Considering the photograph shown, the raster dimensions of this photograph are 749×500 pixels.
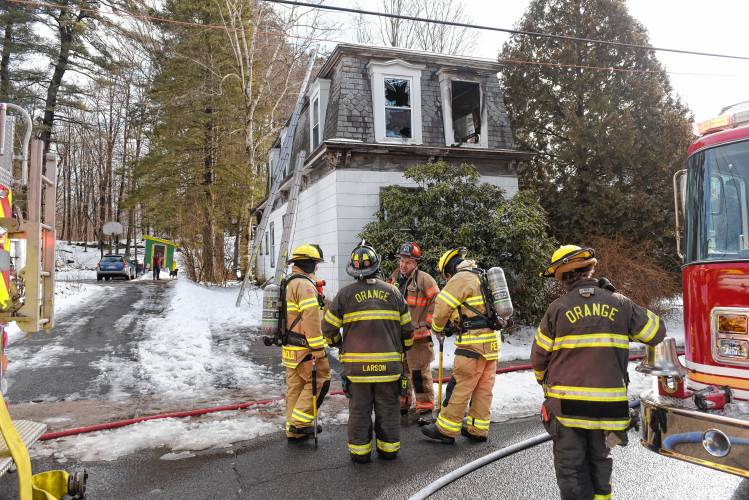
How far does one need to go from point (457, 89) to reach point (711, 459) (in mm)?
12008

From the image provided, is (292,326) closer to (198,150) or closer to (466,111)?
(466,111)

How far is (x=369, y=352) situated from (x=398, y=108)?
30.5 ft

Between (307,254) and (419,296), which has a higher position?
(307,254)

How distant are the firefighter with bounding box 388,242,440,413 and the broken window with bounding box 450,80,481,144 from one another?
795cm

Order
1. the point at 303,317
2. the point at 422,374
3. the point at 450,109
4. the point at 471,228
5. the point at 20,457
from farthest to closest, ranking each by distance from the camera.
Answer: the point at 450,109, the point at 471,228, the point at 422,374, the point at 303,317, the point at 20,457

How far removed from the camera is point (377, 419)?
→ 4.14m

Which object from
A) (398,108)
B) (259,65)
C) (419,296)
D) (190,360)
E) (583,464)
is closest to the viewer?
(583,464)

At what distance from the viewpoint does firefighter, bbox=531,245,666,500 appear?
9.55 ft

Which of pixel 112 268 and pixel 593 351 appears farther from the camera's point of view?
pixel 112 268

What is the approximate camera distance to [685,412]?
280cm

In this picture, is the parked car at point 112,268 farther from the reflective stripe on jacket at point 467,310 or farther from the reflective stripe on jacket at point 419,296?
the reflective stripe on jacket at point 467,310

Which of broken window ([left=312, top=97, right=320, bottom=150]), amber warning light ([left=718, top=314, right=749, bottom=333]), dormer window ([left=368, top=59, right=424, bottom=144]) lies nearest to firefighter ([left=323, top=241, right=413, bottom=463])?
amber warning light ([left=718, top=314, right=749, bottom=333])

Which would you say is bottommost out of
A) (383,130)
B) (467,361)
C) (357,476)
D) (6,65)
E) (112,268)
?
(357,476)

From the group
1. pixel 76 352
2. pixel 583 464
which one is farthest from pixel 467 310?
pixel 76 352
